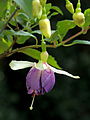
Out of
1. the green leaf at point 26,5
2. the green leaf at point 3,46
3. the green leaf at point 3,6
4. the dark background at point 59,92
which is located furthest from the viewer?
the dark background at point 59,92

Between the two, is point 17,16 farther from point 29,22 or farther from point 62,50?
point 62,50

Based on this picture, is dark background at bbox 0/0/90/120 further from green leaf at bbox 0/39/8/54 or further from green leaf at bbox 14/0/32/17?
green leaf at bbox 14/0/32/17

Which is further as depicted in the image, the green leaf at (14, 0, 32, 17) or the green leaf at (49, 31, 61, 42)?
the green leaf at (49, 31, 61, 42)

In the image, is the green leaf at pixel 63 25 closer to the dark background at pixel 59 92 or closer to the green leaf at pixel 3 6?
the green leaf at pixel 3 6

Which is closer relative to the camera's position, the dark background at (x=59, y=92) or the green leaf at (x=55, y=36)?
the green leaf at (x=55, y=36)

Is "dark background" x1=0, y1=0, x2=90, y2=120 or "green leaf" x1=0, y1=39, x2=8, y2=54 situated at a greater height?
"green leaf" x1=0, y1=39, x2=8, y2=54

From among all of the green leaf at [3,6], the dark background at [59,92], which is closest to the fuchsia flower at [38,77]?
the green leaf at [3,6]

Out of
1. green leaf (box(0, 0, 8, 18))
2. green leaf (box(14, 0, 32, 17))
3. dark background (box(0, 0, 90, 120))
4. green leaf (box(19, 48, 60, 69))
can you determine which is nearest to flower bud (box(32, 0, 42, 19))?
green leaf (box(14, 0, 32, 17))

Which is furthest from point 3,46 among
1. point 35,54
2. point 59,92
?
point 59,92

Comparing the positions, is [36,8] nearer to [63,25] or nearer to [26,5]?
[26,5]
